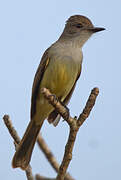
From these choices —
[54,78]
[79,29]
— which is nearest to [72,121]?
[54,78]

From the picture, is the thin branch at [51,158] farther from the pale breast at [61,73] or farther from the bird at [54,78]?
the pale breast at [61,73]

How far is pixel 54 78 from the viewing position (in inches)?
181

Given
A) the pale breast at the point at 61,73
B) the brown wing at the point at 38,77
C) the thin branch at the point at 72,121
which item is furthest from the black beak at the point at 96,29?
the thin branch at the point at 72,121

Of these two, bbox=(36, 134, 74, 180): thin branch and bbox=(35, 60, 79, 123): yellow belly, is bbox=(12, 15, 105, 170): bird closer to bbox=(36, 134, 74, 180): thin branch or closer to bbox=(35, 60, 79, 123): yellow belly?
bbox=(35, 60, 79, 123): yellow belly

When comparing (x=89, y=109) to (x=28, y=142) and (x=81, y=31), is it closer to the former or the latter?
(x=28, y=142)

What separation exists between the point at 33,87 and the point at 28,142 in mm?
752

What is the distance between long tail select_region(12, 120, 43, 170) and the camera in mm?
4010

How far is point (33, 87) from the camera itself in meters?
4.80

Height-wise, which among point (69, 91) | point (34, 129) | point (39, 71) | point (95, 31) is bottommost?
A: point (34, 129)

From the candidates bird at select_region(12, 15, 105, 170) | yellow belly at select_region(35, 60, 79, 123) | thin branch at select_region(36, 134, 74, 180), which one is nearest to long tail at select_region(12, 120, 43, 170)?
bird at select_region(12, 15, 105, 170)

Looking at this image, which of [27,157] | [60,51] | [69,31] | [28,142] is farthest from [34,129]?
[69,31]

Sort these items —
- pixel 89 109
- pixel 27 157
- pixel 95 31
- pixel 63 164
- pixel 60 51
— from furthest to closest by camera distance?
pixel 95 31 → pixel 60 51 → pixel 27 157 → pixel 89 109 → pixel 63 164

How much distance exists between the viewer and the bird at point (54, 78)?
4617 mm

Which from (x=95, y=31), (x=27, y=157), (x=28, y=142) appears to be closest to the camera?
(x=27, y=157)
